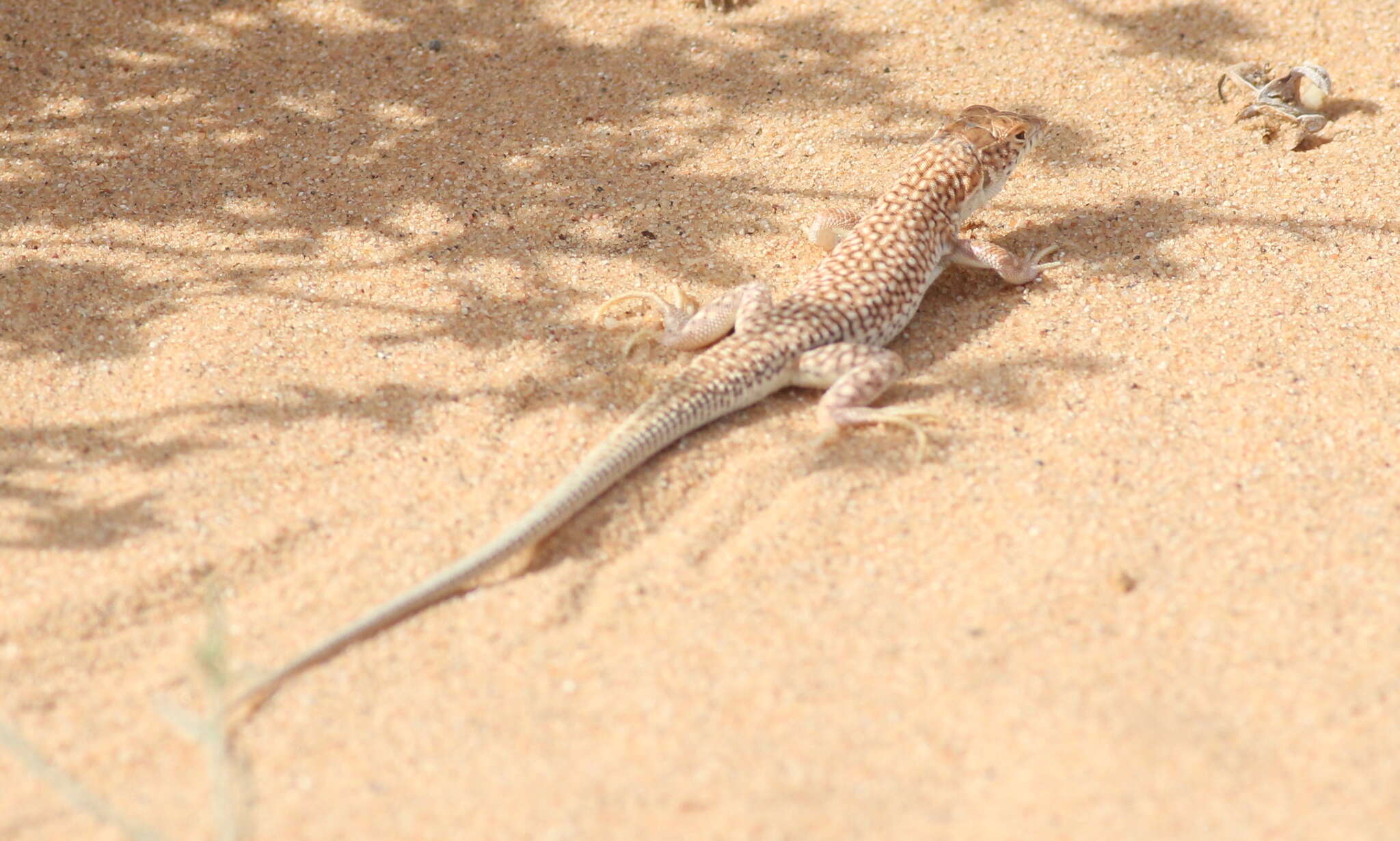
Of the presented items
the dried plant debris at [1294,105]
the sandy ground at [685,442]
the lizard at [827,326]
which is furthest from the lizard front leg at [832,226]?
the dried plant debris at [1294,105]

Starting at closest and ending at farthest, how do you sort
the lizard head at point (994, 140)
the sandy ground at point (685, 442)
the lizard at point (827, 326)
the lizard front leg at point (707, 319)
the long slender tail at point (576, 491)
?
the sandy ground at point (685, 442), the long slender tail at point (576, 491), the lizard at point (827, 326), the lizard front leg at point (707, 319), the lizard head at point (994, 140)

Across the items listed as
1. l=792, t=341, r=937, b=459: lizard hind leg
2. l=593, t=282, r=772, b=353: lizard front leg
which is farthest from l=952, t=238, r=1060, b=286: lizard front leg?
l=593, t=282, r=772, b=353: lizard front leg

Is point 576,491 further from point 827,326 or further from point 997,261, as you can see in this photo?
point 997,261

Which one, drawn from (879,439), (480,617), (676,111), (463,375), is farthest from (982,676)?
(676,111)

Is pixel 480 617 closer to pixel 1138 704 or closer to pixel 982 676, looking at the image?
pixel 982 676

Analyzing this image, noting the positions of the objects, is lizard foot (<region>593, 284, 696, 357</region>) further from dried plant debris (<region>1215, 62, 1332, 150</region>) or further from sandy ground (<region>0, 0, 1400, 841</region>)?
dried plant debris (<region>1215, 62, 1332, 150</region>)

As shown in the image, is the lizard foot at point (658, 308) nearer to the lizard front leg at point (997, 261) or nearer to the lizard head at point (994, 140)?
the lizard front leg at point (997, 261)
